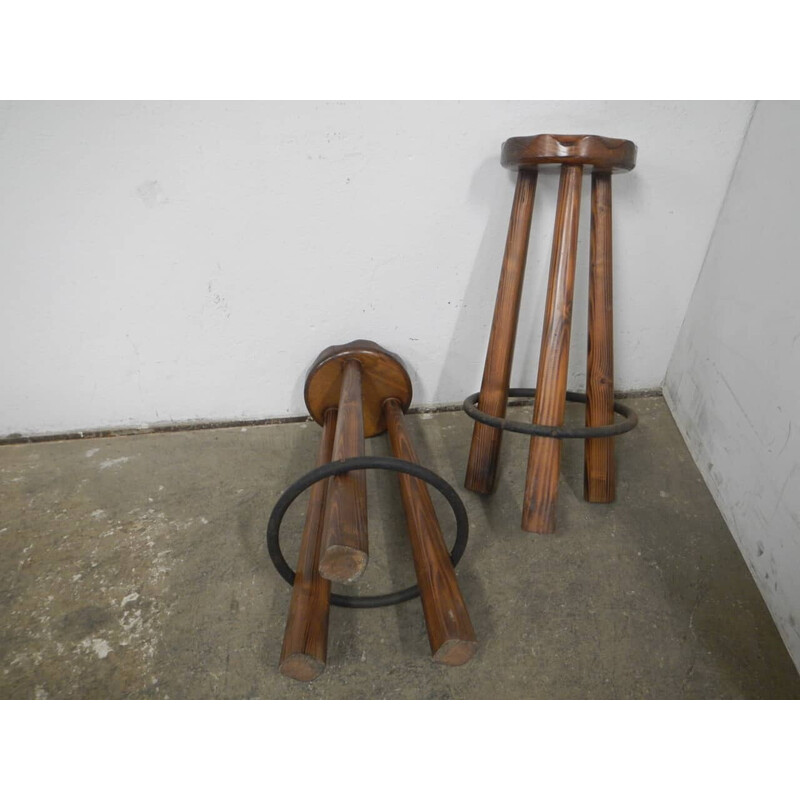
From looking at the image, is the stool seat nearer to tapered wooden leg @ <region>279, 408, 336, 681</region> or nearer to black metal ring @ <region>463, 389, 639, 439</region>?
black metal ring @ <region>463, 389, 639, 439</region>

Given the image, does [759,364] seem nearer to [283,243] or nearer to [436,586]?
[436,586]

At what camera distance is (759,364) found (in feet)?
4.30

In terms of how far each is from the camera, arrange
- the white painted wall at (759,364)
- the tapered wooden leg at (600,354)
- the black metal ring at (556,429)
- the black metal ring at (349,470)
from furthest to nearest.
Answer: the tapered wooden leg at (600,354) → the black metal ring at (556,429) → the white painted wall at (759,364) → the black metal ring at (349,470)

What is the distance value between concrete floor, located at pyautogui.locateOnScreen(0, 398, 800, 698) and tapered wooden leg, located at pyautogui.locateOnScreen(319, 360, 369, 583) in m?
0.33

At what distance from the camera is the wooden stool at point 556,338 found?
127cm

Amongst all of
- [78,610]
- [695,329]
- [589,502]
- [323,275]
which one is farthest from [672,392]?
[78,610]

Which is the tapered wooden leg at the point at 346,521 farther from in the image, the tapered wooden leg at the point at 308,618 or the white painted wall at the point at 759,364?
the white painted wall at the point at 759,364

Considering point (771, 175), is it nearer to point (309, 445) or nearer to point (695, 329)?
point (695, 329)

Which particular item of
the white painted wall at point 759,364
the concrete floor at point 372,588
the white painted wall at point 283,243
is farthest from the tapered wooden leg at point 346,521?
the white painted wall at point 759,364

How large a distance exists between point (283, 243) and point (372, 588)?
0.98 meters

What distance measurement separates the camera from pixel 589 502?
1493 mm

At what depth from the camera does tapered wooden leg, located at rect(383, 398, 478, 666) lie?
93cm

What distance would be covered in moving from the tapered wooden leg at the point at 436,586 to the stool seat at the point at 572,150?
76 centimetres

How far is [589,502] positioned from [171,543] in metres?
1.11
